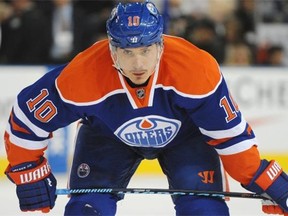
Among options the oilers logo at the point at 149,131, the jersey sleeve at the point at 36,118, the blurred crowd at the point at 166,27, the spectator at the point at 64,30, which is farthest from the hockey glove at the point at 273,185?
the spectator at the point at 64,30

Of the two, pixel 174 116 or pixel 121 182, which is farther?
pixel 121 182

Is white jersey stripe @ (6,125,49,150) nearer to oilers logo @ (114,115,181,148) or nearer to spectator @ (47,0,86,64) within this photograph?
oilers logo @ (114,115,181,148)

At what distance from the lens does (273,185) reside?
2.83m

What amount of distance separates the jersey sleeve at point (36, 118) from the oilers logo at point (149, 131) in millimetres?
191

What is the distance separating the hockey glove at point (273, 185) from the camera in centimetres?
281

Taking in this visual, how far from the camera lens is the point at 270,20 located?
6070 mm

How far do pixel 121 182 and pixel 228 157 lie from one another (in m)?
0.46

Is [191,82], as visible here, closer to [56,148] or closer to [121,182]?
[121,182]

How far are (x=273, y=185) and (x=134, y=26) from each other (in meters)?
0.75

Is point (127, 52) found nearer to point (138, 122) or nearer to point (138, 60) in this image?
point (138, 60)

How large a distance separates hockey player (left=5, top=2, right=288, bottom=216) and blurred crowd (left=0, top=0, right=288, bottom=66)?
105 inches

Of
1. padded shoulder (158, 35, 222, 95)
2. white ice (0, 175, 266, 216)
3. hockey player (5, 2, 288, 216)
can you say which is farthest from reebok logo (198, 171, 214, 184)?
white ice (0, 175, 266, 216)

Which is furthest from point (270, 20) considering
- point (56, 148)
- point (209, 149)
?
point (209, 149)

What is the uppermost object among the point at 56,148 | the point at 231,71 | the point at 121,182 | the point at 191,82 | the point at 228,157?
the point at 191,82
